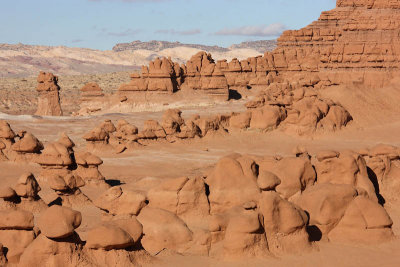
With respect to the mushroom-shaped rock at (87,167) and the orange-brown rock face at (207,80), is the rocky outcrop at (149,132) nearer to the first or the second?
the mushroom-shaped rock at (87,167)

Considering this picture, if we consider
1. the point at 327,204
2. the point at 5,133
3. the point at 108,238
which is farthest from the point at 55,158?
the point at 327,204

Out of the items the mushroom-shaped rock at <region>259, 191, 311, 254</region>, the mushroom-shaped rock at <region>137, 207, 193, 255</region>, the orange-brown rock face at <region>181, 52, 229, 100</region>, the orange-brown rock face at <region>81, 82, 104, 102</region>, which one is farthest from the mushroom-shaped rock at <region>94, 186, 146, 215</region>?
the orange-brown rock face at <region>81, 82, 104, 102</region>

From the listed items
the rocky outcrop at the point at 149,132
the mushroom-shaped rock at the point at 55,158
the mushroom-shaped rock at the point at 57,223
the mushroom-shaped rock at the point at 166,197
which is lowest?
the rocky outcrop at the point at 149,132

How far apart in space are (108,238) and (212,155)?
47.6ft

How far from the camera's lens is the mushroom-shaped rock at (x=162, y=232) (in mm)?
10797

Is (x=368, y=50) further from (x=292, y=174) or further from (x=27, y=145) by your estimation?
(x=292, y=174)

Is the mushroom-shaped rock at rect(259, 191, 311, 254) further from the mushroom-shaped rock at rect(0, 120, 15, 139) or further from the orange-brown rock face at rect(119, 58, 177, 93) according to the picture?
the orange-brown rock face at rect(119, 58, 177, 93)

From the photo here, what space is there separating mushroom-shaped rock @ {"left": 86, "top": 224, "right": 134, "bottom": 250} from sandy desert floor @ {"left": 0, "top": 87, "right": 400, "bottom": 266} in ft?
2.93

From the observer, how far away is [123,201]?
A: 1192 cm

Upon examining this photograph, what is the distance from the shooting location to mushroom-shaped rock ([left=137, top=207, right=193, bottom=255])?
10.8 metres

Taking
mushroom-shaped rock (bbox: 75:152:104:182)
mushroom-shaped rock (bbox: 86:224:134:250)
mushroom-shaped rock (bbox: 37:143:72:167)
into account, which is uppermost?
mushroom-shaped rock (bbox: 86:224:134:250)

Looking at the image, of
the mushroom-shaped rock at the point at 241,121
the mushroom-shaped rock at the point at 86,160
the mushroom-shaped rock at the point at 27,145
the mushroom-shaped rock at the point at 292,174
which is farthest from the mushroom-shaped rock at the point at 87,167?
the mushroom-shaped rock at the point at 241,121

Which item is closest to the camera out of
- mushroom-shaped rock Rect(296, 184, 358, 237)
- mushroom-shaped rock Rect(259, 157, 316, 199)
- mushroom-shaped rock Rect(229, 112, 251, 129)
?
mushroom-shaped rock Rect(296, 184, 358, 237)

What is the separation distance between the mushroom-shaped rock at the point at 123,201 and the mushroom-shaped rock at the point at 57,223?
2.56 meters
